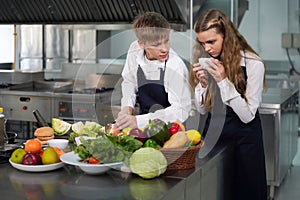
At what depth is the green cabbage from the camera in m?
2.03

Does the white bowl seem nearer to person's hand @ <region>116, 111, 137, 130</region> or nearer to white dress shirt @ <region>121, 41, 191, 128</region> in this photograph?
person's hand @ <region>116, 111, 137, 130</region>

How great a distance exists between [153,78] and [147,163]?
108cm

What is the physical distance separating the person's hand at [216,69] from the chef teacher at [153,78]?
0.18m

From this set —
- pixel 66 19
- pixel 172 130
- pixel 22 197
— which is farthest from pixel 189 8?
pixel 22 197

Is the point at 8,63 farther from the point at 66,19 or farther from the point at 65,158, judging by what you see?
the point at 65,158

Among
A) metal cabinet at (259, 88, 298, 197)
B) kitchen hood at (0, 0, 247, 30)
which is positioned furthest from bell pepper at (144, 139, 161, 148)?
kitchen hood at (0, 0, 247, 30)

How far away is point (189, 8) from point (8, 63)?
442 centimetres

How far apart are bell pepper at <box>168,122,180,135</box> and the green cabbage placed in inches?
9.7

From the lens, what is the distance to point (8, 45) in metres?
8.27

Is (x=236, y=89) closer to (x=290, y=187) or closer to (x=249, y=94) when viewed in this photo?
(x=249, y=94)

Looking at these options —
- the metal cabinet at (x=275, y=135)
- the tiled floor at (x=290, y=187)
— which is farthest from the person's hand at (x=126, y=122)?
the tiled floor at (x=290, y=187)

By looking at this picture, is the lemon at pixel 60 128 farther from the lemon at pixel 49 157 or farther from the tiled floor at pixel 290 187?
the tiled floor at pixel 290 187

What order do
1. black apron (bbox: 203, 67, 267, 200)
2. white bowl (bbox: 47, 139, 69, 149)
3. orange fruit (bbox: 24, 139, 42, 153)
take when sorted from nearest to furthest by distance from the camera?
orange fruit (bbox: 24, 139, 42, 153), white bowl (bbox: 47, 139, 69, 149), black apron (bbox: 203, 67, 267, 200)

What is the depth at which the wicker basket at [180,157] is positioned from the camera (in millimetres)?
2142
